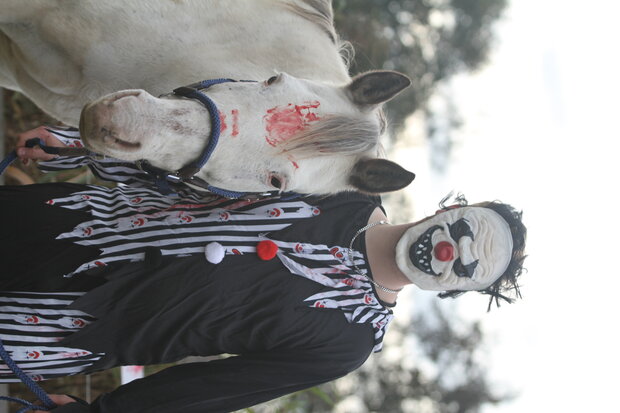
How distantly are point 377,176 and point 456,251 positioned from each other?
1.55ft

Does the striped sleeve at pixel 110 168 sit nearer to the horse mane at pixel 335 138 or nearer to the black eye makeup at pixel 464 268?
the horse mane at pixel 335 138

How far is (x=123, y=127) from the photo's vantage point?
1565mm

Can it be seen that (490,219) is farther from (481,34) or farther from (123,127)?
(481,34)

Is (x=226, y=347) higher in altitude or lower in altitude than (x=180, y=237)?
lower

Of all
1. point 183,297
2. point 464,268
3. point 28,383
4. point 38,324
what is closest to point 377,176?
point 464,268

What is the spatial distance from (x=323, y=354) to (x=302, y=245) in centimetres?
47

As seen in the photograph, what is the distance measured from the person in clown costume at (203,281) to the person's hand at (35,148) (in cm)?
2

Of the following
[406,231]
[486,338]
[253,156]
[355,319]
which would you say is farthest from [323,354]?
[486,338]

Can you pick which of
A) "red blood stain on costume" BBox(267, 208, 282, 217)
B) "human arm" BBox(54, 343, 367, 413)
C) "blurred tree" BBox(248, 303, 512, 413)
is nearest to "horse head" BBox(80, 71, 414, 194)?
"red blood stain on costume" BBox(267, 208, 282, 217)

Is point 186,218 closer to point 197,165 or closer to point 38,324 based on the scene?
point 197,165

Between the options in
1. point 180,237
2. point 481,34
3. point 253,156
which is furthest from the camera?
point 481,34

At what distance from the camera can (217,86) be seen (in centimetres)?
196

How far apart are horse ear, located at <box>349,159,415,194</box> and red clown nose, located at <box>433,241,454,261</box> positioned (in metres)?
0.31

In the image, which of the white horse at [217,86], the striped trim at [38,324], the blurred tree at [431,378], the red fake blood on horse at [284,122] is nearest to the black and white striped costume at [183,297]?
the striped trim at [38,324]
